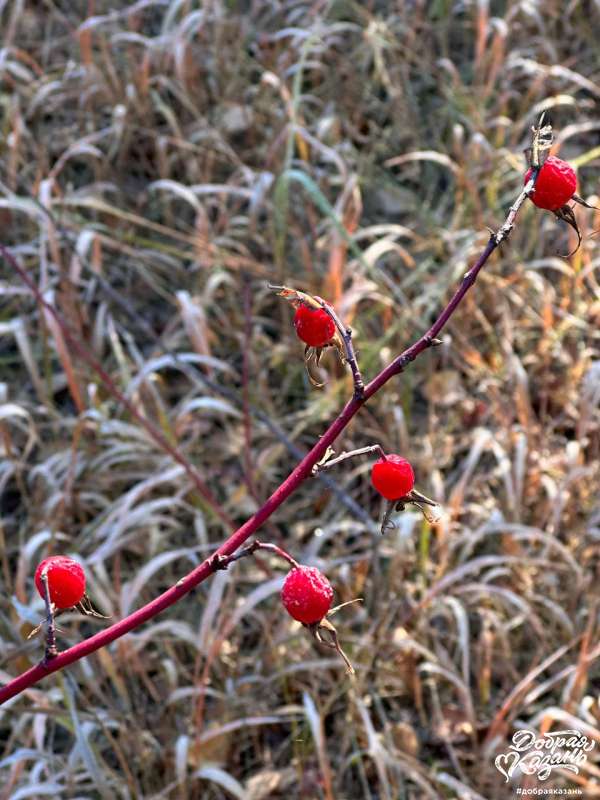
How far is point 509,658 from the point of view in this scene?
2.05 m

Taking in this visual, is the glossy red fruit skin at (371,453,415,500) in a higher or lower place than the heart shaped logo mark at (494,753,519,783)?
higher

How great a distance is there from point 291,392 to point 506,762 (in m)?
1.17

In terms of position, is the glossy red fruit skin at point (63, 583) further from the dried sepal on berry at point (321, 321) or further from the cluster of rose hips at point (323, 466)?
the dried sepal on berry at point (321, 321)

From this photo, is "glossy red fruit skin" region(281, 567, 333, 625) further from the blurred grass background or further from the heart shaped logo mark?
the heart shaped logo mark

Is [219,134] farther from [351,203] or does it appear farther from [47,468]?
[47,468]

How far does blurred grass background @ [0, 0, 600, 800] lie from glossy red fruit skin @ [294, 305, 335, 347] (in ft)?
2.51

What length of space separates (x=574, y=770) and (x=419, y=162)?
2105 millimetres

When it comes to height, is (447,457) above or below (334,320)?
below

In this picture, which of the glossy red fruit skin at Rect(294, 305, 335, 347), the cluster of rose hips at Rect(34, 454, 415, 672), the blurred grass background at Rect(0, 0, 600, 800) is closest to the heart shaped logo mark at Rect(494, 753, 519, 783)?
the blurred grass background at Rect(0, 0, 600, 800)

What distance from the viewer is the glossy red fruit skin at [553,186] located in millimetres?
750

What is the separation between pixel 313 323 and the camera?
765 millimetres

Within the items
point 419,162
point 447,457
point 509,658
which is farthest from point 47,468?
Result: point 419,162

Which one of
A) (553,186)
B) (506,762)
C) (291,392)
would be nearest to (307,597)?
(553,186)

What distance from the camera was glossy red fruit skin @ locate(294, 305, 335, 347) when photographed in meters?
0.76
